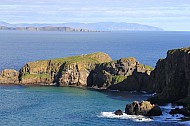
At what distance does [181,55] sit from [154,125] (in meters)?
37.0

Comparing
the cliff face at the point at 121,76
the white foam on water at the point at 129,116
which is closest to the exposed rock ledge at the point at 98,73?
the cliff face at the point at 121,76

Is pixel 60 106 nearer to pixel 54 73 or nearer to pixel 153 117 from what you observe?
pixel 153 117

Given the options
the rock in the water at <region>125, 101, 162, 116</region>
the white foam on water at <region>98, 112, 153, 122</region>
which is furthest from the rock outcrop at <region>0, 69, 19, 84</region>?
the rock in the water at <region>125, 101, 162, 116</region>

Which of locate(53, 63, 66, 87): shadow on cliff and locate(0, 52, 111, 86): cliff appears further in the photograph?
locate(53, 63, 66, 87): shadow on cliff

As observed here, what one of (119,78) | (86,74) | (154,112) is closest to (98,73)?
(86,74)

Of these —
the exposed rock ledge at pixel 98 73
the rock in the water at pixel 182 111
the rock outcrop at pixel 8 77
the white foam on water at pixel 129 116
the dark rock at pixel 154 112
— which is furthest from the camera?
the rock outcrop at pixel 8 77

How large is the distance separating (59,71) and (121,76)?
85.3 feet

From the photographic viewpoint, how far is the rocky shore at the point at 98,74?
484 feet

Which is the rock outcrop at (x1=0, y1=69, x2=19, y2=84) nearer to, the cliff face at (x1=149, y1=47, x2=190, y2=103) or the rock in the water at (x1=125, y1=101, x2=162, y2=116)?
the cliff face at (x1=149, y1=47, x2=190, y2=103)

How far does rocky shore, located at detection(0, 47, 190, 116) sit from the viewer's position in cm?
14764

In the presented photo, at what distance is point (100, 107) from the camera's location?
12381cm

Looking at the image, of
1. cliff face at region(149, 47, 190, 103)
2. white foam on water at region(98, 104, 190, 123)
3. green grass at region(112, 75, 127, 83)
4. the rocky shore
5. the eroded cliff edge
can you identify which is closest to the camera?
white foam on water at region(98, 104, 190, 123)

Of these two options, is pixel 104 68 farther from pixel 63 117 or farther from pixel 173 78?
pixel 63 117

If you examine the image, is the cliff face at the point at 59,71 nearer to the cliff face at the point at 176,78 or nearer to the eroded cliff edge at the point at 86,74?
the eroded cliff edge at the point at 86,74
